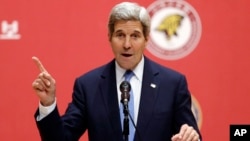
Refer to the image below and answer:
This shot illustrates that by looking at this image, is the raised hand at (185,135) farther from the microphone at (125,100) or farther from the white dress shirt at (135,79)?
the white dress shirt at (135,79)

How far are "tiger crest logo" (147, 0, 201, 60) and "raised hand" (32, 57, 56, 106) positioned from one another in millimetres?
879

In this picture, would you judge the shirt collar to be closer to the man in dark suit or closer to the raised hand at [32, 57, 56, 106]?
the man in dark suit

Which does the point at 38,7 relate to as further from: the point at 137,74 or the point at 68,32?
the point at 137,74

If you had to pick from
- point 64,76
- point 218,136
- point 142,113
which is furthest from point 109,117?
point 218,136

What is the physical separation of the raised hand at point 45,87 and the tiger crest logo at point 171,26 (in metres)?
0.88

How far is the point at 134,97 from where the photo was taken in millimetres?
1516

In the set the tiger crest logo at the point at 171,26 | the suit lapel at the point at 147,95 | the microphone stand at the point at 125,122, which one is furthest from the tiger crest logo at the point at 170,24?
the microphone stand at the point at 125,122

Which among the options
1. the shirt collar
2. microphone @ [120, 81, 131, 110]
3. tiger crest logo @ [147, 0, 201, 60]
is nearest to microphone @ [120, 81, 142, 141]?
microphone @ [120, 81, 131, 110]

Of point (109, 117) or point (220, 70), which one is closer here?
point (109, 117)

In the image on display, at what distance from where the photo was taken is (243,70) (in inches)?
88.6

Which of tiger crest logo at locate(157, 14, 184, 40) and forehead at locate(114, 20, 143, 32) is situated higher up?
tiger crest logo at locate(157, 14, 184, 40)

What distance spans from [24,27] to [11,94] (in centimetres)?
29

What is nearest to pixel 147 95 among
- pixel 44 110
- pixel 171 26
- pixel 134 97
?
pixel 134 97

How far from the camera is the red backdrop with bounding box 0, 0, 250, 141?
86.3 inches
